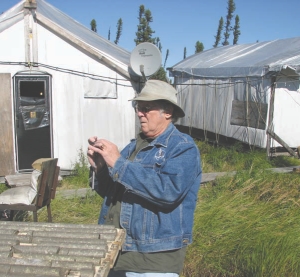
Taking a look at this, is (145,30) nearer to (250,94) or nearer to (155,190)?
(250,94)

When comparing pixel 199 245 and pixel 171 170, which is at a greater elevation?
pixel 171 170

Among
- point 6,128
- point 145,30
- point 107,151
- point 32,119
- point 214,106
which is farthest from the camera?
point 145,30

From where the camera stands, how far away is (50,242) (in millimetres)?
1900

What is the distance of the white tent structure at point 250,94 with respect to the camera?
8789 mm

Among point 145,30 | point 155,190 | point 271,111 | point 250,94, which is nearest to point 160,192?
point 155,190

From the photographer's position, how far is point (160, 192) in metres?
1.91

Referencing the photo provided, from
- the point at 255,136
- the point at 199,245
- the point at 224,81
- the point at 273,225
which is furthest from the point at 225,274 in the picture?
the point at 224,81

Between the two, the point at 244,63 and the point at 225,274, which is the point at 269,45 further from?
the point at 225,274

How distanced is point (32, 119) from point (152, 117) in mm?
5641

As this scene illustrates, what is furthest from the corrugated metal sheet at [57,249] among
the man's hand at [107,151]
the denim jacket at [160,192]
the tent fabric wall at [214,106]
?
the tent fabric wall at [214,106]

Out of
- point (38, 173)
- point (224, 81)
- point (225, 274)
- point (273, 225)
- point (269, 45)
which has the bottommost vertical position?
point (225, 274)

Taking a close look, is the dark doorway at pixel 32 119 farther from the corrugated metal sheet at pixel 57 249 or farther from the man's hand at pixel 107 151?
the man's hand at pixel 107 151

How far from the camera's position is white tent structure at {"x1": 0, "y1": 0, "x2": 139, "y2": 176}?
6.97 m

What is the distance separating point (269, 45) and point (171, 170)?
10.6 meters
